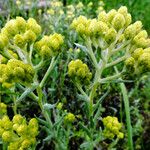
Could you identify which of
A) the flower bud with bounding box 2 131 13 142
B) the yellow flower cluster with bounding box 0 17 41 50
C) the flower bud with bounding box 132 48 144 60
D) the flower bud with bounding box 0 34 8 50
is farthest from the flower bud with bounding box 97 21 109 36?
the flower bud with bounding box 2 131 13 142

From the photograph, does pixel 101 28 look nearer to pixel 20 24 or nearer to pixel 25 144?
pixel 20 24

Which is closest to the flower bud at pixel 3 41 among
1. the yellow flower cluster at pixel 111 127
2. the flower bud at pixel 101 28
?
the flower bud at pixel 101 28

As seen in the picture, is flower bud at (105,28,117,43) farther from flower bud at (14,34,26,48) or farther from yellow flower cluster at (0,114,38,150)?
yellow flower cluster at (0,114,38,150)

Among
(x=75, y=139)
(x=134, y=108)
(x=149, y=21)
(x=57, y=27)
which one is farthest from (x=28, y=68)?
(x=149, y=21)


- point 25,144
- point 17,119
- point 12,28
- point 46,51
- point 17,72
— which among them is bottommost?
point 25,144

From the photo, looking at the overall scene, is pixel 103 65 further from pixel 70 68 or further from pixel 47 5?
pixel 47 5

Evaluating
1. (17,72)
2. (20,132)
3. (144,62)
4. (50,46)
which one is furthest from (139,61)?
(20,132)
